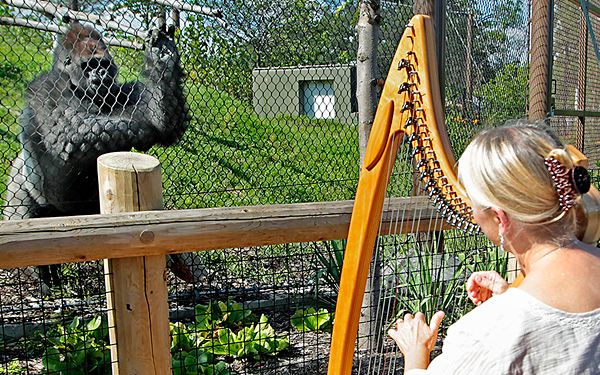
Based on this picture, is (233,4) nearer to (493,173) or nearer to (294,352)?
(294,352)

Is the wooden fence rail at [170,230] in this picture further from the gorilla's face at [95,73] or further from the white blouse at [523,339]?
the gorilla's face at [95,73]

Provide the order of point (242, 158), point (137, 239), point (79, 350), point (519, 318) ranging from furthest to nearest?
point (242, 158) < point (79, 350) < point (137, 239) < point (519, 318)

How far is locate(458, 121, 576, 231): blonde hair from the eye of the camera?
110cm

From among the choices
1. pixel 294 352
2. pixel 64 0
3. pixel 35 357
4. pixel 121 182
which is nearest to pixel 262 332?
pixel 294 352

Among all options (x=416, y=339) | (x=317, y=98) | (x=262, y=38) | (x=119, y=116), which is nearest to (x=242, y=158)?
(x=317, y=98)

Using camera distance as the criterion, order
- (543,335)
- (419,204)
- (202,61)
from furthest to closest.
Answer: (202,61)
(419,204)
(543,335)

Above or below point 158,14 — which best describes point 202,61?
below

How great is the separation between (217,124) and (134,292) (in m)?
2.43

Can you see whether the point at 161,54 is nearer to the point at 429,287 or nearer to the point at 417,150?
the point at 429,287

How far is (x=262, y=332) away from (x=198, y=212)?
55.2 inches

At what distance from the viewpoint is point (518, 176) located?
43.3 inches

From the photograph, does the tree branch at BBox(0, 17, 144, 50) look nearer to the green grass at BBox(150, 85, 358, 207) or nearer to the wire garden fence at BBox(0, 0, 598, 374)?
the wire garden fence at BBox(0, 0, 598, 374)

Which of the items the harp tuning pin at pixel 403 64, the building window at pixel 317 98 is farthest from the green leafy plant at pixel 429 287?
the harp tuning pin at pixel 403 64

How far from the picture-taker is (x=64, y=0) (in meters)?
3.35
